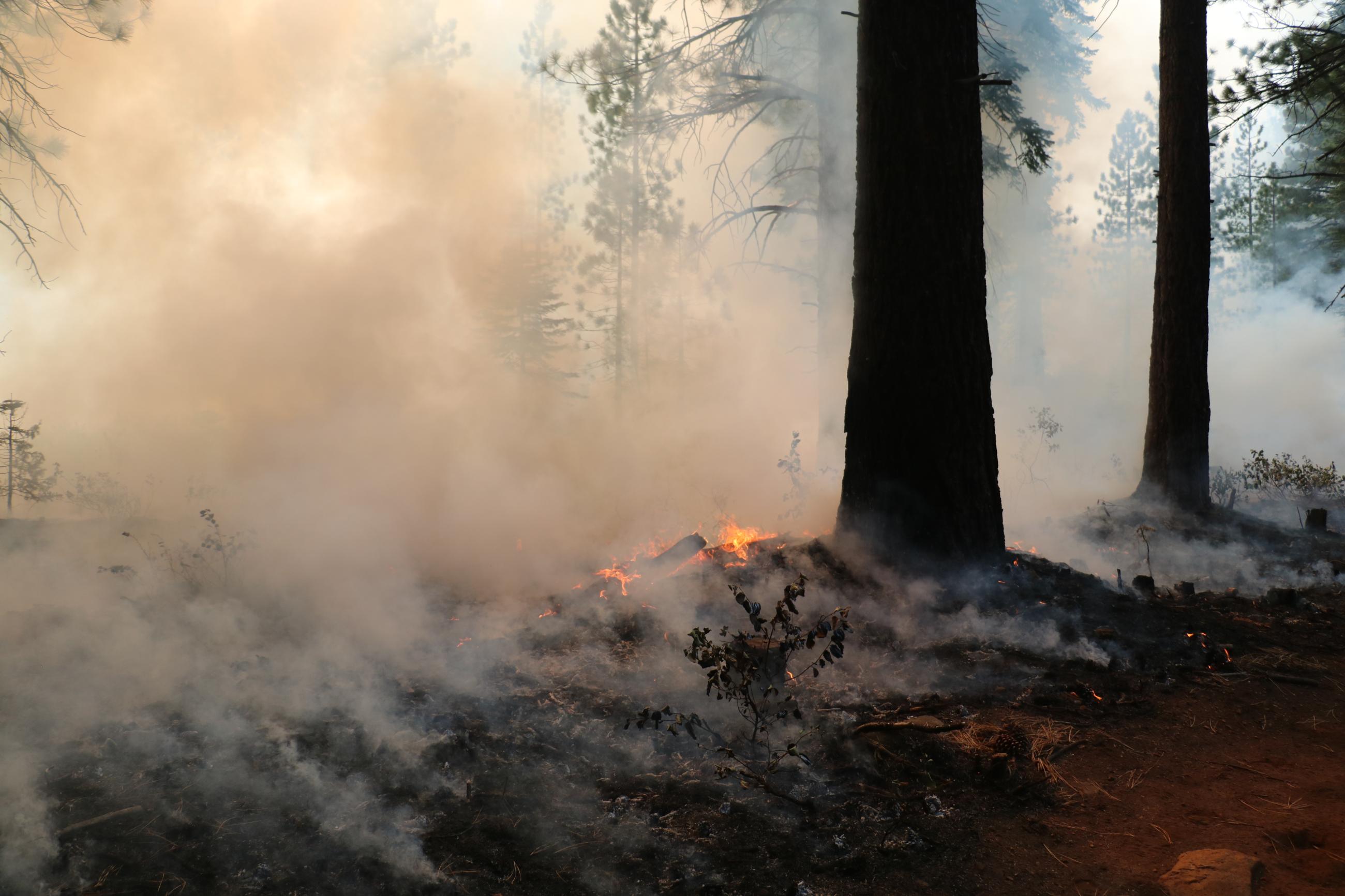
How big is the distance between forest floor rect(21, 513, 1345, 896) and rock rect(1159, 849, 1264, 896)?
6cm

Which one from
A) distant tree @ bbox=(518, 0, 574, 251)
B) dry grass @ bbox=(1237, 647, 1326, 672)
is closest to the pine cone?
dry grass @ bbox=(1237, 647, 1326, 672)

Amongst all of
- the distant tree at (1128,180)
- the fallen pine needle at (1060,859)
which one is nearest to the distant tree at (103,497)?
the fallen pine needle at (1060,859)

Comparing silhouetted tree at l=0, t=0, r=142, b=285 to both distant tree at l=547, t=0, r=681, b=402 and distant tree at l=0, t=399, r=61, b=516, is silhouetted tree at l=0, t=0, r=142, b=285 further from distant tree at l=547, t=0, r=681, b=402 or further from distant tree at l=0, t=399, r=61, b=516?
distant tree at l=547, t=0, r=681, b=402

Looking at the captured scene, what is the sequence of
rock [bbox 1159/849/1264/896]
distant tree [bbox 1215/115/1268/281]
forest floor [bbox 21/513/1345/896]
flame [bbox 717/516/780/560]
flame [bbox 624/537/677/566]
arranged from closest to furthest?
rock [bbox 1159/849/1264/896] < forest floor [bbox 21/513/1345/896] < flame [bbox 717/516/780/560] < flame [bbox 624/537/677/566] < distant tree [bbox 1215/115/1268/281]

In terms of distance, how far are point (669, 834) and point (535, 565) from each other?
3821 mm

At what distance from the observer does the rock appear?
228 cm

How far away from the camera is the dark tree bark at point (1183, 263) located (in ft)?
24.7

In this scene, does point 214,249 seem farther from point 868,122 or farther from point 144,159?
point 868,122

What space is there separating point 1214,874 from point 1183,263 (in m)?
7.16

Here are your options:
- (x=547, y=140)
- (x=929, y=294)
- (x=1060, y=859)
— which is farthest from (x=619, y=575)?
(x=547, y=140)

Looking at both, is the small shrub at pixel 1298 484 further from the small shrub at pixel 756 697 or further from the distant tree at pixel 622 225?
the distant tree at pixel 622 225

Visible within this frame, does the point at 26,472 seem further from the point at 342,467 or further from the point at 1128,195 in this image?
the point at 1128,195

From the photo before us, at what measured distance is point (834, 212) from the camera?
945cm

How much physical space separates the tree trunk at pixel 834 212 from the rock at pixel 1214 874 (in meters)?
6.43
